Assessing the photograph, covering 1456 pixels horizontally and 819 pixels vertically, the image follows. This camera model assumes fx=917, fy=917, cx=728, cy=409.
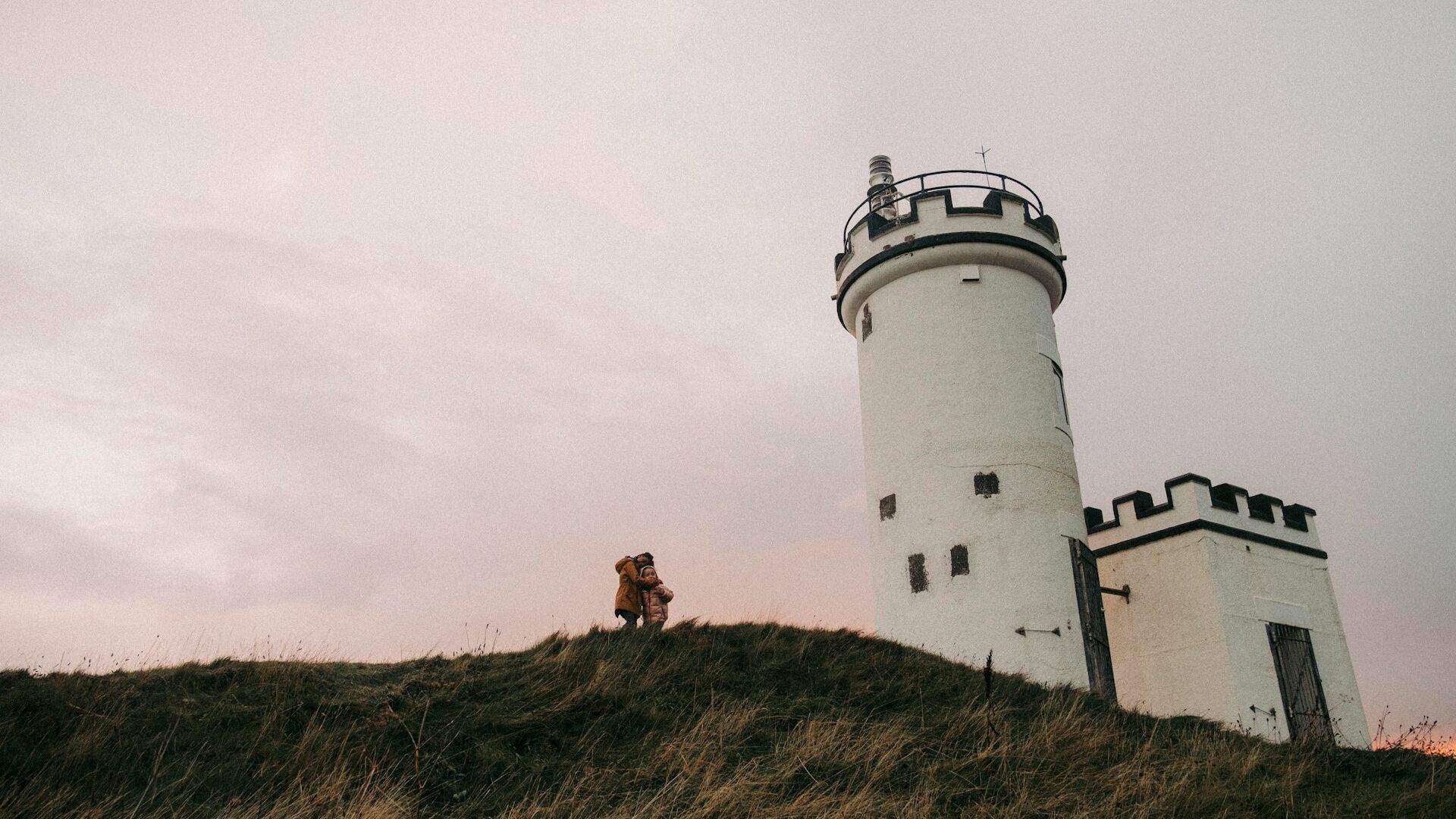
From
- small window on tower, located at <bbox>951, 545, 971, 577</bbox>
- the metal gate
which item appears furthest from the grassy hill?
small window on tower, located at <bbox>951, 545, 971, 577</bbox>

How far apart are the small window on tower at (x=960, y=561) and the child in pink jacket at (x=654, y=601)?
4844 mm

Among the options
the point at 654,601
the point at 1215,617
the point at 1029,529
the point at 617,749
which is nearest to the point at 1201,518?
the point at 1215,617

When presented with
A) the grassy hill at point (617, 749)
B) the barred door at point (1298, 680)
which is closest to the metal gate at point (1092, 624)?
the grassy hill at point (617, 749)

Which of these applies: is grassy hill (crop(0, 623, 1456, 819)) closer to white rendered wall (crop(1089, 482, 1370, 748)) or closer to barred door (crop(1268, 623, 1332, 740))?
white rendered wall (crop(1089, 482, 1370, 748))

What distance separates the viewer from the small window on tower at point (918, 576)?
15.1m

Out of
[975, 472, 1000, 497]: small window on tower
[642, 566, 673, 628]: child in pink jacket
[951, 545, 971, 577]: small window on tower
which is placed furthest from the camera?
[975, 472, 1000, 497]: small window on tower

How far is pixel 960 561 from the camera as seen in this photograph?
14.8 metres

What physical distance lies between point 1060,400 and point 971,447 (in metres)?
2.37

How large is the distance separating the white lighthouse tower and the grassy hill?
3.05 metres

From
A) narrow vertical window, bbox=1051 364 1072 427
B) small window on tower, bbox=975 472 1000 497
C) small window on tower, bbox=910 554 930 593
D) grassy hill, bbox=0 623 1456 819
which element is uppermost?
narrow vertical window, bbox=1051 364 1072 427

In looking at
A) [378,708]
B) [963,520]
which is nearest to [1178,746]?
[963,520]

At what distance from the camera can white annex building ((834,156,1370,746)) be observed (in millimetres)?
14656

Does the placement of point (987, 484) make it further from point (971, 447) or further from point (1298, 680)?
point (1298, 680)

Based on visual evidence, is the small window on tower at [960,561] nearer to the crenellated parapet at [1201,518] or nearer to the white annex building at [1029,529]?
the white annex building at [1029,529]
